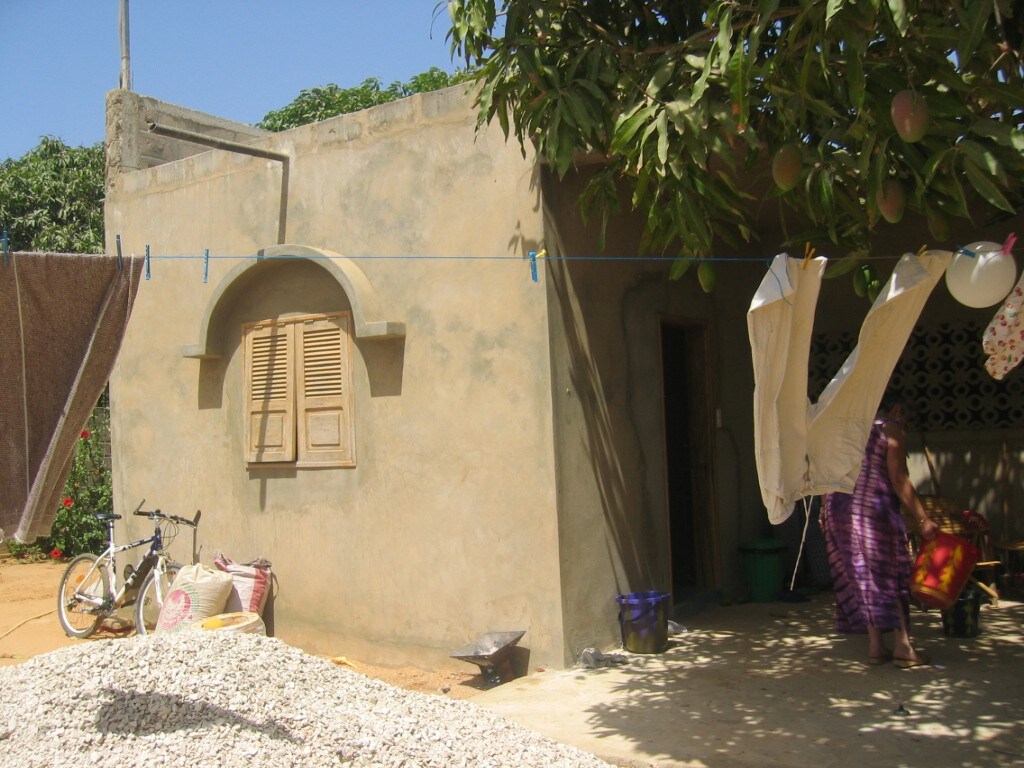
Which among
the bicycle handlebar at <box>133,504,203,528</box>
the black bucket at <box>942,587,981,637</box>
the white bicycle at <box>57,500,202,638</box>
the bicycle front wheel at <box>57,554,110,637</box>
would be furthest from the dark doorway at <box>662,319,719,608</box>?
the bicycle front wheel at <box>57,554,110,637</box>

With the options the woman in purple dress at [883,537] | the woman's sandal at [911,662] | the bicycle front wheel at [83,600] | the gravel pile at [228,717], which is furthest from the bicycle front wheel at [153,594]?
the woman's sandal at [911,662]

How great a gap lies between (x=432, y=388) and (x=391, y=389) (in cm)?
38

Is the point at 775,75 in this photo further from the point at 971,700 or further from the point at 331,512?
the point at 331,512

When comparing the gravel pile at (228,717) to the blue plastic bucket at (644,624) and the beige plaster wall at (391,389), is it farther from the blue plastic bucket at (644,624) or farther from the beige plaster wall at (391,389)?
the blue plastic bucket at (644,624)

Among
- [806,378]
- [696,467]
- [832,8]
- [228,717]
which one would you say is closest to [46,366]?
[228,717]

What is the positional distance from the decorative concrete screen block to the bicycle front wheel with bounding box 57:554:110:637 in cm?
118

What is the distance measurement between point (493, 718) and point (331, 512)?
3.00 metres

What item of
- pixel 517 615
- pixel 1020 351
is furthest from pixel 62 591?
pixel 1020 351

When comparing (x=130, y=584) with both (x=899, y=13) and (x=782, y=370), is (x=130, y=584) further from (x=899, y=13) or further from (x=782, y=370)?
(x=899, y=13)

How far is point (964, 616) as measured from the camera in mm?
6344

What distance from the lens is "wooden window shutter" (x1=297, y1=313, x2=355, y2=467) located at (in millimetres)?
7348

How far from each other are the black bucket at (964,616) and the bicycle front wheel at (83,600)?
21.6ft

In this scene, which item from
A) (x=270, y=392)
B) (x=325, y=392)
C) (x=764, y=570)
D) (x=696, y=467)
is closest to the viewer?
(x=325, y=392)

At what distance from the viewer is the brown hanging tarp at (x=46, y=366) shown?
14.4ft
